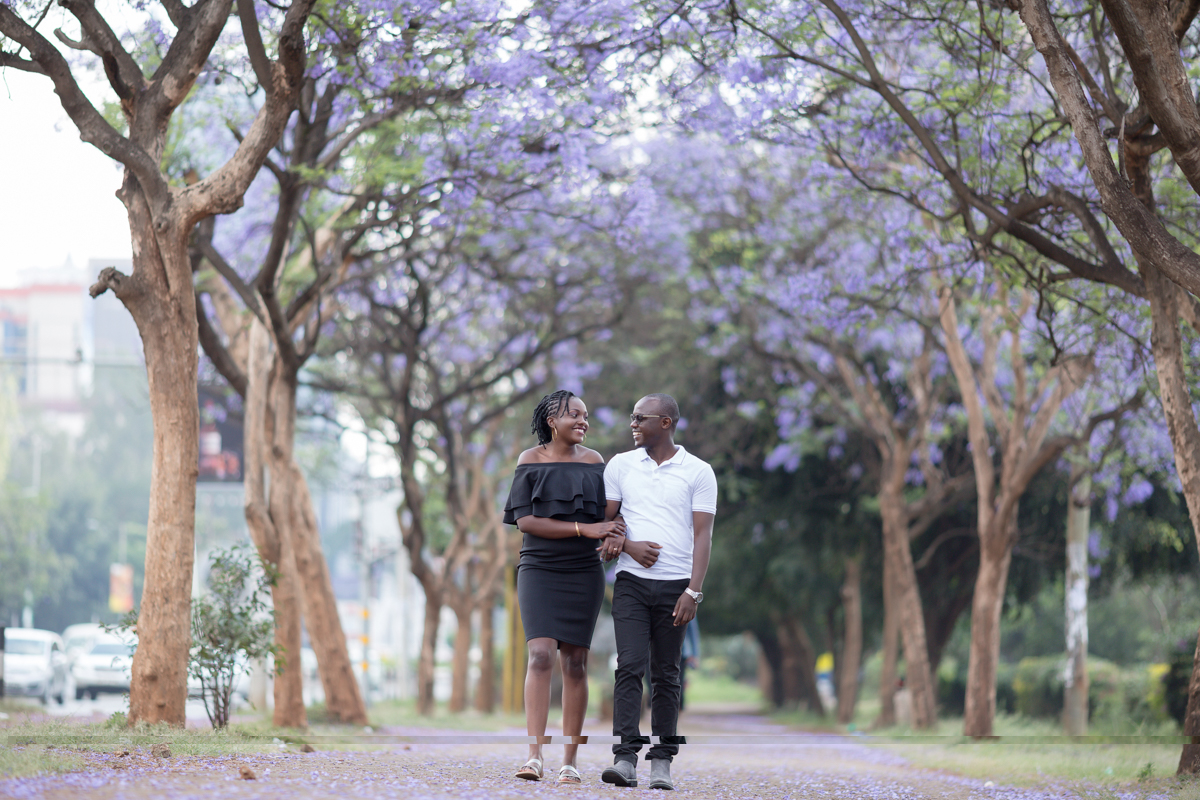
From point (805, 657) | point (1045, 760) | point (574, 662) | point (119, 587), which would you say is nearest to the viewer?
point (574, 662)

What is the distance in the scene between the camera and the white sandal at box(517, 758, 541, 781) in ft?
19.9

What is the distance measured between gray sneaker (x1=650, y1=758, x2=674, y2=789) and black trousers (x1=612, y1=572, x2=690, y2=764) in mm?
30

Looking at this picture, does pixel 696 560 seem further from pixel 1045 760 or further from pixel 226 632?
pixel 1045 760

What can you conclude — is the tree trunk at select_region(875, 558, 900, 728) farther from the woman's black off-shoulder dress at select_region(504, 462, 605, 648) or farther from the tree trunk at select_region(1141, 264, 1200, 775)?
the woman's black off-shoulder dress at select_region(504, 462, 605, 648)

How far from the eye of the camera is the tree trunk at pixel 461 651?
2148cm

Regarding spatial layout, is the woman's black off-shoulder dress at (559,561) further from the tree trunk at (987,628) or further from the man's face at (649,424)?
the tree trunk at (987,628)

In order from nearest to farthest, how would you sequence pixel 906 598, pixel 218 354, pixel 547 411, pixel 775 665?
pixel 547 411
pixel 218 354
pixel 906 598
pixel 775 665

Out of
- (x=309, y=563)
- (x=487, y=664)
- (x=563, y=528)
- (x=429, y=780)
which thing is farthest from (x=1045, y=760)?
(x=487, y=664)

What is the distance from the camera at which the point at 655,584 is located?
6.22 m

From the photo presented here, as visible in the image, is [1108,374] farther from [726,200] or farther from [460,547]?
[460,547]

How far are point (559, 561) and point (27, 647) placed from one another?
14918mm

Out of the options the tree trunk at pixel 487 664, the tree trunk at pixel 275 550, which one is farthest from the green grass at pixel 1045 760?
the tree trunk at pixel 487 664

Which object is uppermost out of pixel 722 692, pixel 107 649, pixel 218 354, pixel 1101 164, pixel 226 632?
pixel 1101 164

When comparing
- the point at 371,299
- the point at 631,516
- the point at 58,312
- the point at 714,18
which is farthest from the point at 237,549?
the point at 58,312
